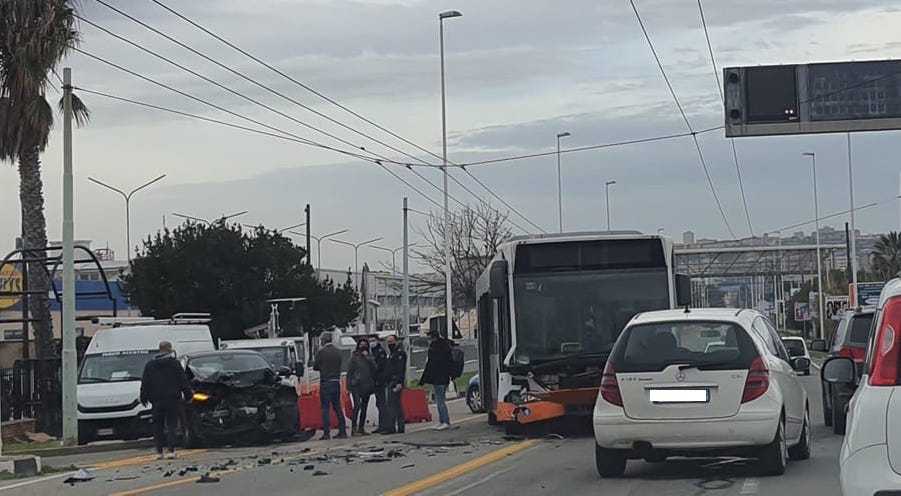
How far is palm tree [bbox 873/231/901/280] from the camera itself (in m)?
82.7

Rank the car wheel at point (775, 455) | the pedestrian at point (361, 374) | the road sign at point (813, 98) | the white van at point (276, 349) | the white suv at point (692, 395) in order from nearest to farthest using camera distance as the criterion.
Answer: the white suv at point (692, 395), the car wheel at point (775, 455), the pedestrian at point (361, 374), the road sign at point (813, 98), the white van at point (276, 349)

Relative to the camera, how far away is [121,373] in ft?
86.9

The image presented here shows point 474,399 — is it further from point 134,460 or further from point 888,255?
point 888,255

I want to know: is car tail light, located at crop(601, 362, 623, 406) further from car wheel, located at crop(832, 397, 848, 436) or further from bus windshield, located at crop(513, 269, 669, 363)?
car wheel, located at crop(832, 397, 848, 436)

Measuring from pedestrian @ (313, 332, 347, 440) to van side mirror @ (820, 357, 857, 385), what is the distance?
14277 mm

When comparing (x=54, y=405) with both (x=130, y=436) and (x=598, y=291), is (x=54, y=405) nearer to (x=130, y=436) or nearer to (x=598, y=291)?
(x=130, y=436)

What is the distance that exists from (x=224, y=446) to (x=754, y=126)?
38.5ft

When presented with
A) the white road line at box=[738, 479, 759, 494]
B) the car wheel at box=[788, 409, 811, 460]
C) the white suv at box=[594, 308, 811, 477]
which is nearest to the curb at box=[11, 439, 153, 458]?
the white suv at box=[594, 308, 811, 477]

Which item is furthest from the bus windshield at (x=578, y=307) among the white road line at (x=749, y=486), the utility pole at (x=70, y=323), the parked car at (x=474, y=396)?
the parked car at (x=474, y=396)

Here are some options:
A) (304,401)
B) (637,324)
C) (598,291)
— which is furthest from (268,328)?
(637,324)

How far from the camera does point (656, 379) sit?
13.1m

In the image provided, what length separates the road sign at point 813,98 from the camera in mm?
25750

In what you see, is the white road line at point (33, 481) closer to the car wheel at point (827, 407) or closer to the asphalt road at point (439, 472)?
the asphalt road at point (439, 472)

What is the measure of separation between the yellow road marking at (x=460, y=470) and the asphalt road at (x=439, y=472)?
1cm
